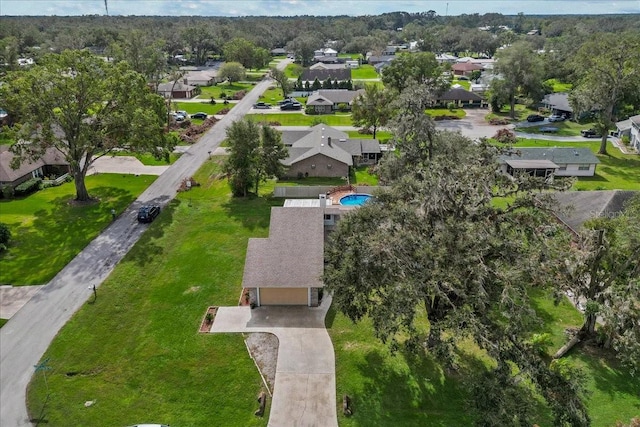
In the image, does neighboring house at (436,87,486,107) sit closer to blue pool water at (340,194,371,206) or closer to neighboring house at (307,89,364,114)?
neighboring house at (307,89,364,114)

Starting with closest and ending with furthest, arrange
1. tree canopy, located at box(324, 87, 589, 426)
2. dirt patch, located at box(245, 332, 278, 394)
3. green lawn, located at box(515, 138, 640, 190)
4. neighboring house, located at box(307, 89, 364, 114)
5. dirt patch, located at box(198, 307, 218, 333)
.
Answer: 1. tree canopy, located at box(324, 87, 589, 426)
2. dirt patch, located at box(245, 332, 278, 394)
3. dirt patch, located at box(198, 307, 218, 333)
4. green lawn, located at box(515, 138, 640, 190)
5. neighboring house, located at box(307, 89, 364, 114)

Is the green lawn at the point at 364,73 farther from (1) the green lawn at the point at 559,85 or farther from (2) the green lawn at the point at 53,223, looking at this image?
(2) the green lawn at the point at 53,223

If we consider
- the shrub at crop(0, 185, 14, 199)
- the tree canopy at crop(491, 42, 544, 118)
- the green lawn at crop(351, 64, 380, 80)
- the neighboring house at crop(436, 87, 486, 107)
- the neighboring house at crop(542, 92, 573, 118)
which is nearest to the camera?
the shrub at crop(0, 185, 14, 199)

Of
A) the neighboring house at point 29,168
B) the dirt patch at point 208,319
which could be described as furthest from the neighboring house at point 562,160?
the neighboring house at point 29,168

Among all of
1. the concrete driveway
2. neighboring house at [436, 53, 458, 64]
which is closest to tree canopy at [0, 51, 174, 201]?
the concrete driveway

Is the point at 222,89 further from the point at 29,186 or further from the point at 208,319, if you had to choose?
the point at 208,319

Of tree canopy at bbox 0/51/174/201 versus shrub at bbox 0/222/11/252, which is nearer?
shrub at bbox 0/222/11/252

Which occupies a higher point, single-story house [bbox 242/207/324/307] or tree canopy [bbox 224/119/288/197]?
tree canopy [bbox 224/119/288/197]
